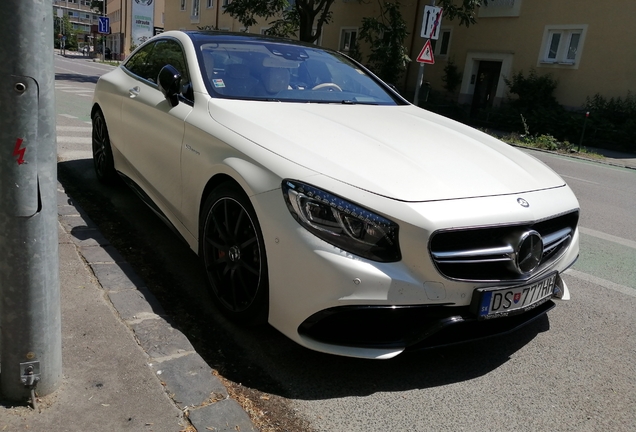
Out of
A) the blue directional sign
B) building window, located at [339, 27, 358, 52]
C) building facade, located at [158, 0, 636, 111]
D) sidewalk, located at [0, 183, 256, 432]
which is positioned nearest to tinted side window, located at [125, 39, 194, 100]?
sidewalk, located at [0, 183, 256, 432]

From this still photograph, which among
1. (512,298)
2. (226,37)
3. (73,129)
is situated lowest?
(73,129)

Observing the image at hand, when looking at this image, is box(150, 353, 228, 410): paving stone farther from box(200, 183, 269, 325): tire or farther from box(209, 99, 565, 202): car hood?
box(209, 99, 565, 202): car hood

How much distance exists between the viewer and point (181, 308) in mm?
3301

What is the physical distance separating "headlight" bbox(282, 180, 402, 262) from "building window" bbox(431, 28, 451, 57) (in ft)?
78.4

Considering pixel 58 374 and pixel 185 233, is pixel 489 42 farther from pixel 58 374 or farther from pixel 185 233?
pixel 58 374

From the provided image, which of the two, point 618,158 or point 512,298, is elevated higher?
point 512,298

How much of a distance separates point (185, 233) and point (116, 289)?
21.1 inches

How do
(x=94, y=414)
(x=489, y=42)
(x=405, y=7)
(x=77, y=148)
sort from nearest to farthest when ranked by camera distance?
(x=94, y=414) → (x=77, y=148) → (x=489, y=42) → (x=405, y=7)

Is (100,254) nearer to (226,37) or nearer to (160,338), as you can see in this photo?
(160,338)

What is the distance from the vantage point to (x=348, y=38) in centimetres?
2983

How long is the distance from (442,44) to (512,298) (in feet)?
79.7

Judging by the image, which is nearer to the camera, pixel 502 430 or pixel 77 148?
pixel 502 430

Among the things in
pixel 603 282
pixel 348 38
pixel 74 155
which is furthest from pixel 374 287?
pixel 348 38

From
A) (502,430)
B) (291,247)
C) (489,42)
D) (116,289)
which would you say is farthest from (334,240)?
(489,42)
